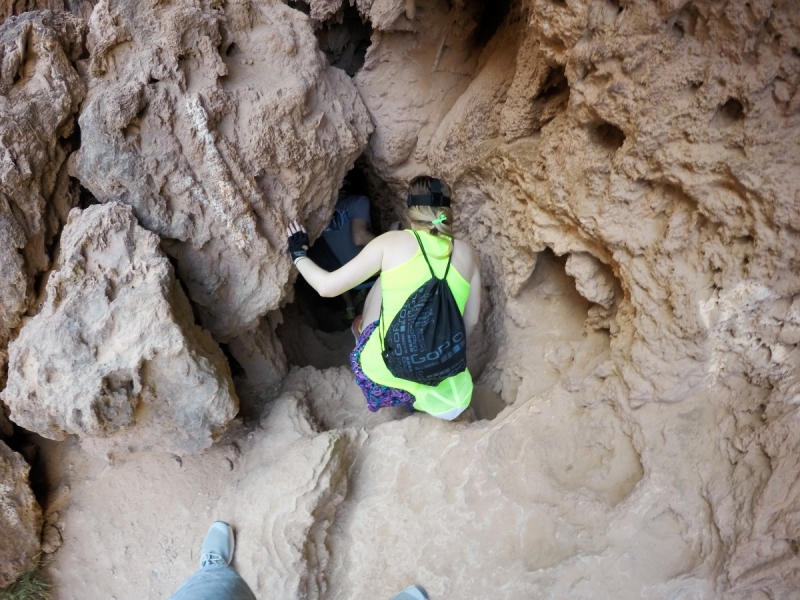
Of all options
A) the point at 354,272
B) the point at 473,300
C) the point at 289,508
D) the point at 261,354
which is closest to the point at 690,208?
the point at 473,300

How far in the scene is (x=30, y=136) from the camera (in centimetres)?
190

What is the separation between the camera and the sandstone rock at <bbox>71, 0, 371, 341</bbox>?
200cm

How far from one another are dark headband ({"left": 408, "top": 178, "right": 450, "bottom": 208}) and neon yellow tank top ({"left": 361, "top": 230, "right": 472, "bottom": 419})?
0.42 ft

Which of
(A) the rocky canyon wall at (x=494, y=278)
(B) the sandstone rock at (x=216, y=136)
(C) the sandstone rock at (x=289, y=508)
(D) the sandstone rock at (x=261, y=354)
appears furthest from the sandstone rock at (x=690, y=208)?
(D) the sandstone rock at (x=261, y=354)

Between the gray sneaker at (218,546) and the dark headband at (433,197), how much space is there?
1.64m

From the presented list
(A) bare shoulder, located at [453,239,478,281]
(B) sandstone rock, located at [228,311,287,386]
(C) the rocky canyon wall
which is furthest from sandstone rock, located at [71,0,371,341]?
(A) bare shoulder, located at [453,239,478,281]

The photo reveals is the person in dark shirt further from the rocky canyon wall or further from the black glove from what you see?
the black glove

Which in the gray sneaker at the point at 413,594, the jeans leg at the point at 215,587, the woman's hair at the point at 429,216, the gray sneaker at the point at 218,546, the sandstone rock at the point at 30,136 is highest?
the sandstone rock at the point at 30,136

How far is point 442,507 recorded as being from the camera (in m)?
2.11

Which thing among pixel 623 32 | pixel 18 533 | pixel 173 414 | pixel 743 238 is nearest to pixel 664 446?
pixel 743 238

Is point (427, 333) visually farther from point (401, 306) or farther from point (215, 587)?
point (215, 587)

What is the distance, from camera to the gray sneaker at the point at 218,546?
206 centimetres

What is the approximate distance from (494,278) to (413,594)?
1.57m

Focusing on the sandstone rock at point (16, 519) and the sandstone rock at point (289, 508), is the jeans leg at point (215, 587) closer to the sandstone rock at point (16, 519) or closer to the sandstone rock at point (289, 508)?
the sandstone rock at point (289, 508)
